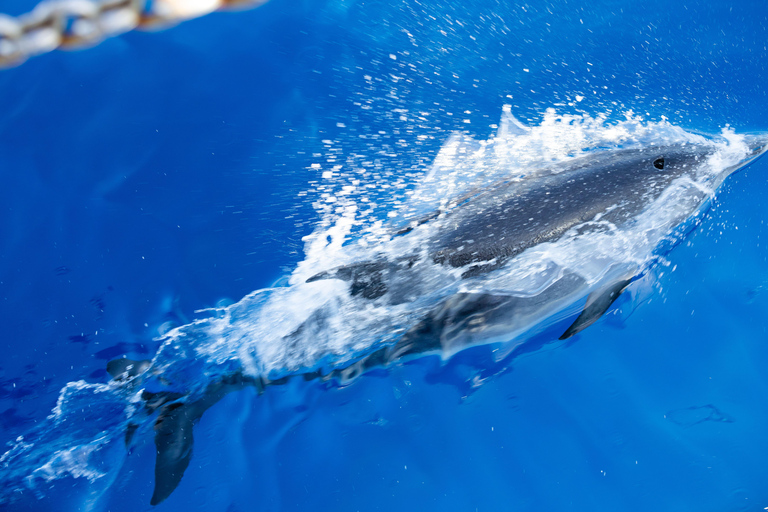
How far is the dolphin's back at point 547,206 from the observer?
12.8 feet

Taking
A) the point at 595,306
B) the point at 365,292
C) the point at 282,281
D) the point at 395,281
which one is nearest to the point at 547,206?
the point at 595,306

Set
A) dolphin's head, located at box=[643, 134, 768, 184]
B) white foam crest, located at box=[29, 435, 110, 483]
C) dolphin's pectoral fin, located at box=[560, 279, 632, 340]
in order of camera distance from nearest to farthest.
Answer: white foam crest, located at box=[29, 435, 110, 483], dolphin's pectoral fin, located at box=[560, 279, 632, 340], dolphin's head, located at box=[643, 134, 768, 184]

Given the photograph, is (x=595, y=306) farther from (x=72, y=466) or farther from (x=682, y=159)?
(x=72, y=466)

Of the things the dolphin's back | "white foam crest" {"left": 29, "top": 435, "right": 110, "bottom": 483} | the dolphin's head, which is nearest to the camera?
"white foam crest" {"left": 29, "top": 435, "right": 110, "bottom": 483}

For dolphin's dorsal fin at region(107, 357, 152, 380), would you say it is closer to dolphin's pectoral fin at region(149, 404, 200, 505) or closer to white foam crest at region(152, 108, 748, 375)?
white foam crest at region(152, 108, 748, 375)

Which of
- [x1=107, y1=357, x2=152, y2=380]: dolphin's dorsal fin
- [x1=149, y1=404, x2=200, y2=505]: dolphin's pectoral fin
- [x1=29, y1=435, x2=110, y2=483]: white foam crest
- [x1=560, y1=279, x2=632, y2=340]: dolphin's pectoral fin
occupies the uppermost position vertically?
[x1=107, y1=357, x2=152, y2=380]: dolphin's dorsal fin

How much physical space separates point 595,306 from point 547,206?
105cm

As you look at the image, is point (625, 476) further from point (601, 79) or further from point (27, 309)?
point (27, 309)

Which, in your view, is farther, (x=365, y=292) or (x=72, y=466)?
(x=365, y=292)

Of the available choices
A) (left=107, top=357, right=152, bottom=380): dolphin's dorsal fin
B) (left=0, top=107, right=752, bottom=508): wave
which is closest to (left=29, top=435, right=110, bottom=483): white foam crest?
(left=0, top=107, right=752, bottom=508): wave

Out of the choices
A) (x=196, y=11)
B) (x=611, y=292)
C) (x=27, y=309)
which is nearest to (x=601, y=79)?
(x=611, y=292)

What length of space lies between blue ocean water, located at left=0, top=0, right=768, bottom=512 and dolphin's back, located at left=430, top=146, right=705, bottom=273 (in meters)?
0.78

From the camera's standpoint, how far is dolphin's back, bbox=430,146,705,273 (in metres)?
3.92

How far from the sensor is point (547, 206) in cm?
399
